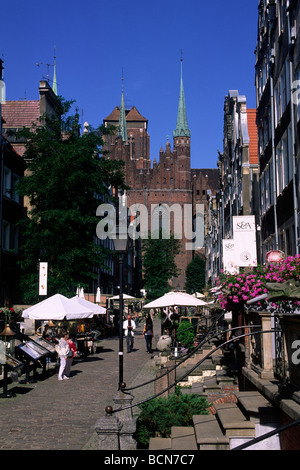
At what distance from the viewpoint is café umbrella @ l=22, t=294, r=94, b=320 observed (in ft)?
65.3

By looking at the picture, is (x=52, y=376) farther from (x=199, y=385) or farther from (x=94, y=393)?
(x=199, y=385)

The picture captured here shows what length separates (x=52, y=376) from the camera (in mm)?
18531

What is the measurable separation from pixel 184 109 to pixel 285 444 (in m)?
108

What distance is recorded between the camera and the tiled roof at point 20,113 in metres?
38.5

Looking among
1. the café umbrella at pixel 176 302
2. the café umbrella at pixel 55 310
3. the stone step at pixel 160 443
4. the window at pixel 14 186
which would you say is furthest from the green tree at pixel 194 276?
the stone step at pixel 160 443

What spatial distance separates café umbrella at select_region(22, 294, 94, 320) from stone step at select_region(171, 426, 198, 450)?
1182 cm

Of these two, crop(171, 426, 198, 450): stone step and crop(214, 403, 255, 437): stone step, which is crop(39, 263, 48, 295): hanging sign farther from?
crop(214, 403, 255, 437): stone step

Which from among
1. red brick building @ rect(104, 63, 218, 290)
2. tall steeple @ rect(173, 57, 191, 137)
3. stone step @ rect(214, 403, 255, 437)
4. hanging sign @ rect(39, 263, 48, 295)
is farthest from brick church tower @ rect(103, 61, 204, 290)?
stone step @ rect(214, 403, 255, 437)

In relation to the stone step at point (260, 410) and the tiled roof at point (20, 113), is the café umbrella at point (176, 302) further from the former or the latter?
the tiled roof at point (20, 113)

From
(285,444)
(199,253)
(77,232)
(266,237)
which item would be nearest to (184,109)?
(199,253)

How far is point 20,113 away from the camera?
39.2 meters

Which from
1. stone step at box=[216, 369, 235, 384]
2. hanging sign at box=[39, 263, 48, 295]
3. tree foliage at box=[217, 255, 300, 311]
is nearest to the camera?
tree foliage at box=[217, 255, 300, 311]

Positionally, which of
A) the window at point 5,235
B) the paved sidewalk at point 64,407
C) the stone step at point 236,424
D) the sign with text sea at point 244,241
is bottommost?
the paved sidewalk at point 64,407

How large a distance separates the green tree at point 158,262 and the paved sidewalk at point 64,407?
47.9 metres
